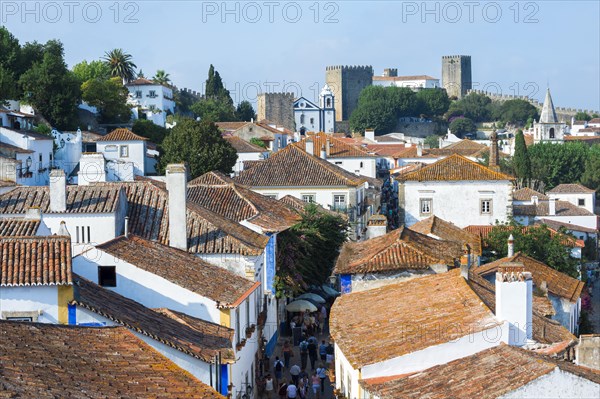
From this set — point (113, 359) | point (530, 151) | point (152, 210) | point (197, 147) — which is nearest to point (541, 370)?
point (113, 359)

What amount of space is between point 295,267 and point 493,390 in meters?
21.4

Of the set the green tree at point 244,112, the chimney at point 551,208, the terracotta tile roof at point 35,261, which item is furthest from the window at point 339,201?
the green tree at point 244,112

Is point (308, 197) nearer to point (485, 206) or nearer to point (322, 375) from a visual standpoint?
point (485, 206)

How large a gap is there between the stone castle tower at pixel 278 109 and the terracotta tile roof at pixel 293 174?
8697cm

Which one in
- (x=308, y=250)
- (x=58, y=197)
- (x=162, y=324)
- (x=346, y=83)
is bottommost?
(x=308, y=250)

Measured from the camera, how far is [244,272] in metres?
27.0

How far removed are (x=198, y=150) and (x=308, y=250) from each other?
1034 inches

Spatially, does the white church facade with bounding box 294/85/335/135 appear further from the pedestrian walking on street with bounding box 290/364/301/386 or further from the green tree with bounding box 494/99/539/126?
the pedestrian walking on street with bounding box 290/364/301/386

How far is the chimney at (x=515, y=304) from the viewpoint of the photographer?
17812 mm

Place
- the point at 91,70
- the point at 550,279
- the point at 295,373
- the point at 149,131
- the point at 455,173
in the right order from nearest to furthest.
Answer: the point at 295,373 < the point at 550,279 < the point at 455,173 < the point at 149,131 < the point at 91,70

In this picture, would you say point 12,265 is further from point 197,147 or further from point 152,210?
point 197,147

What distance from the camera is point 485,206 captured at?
51.7 meters

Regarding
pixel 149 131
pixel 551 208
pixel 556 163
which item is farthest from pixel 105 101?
pixel 556 163

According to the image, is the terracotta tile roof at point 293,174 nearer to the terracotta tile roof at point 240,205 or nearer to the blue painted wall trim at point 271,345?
the terracotta tile roof at point 240,205
